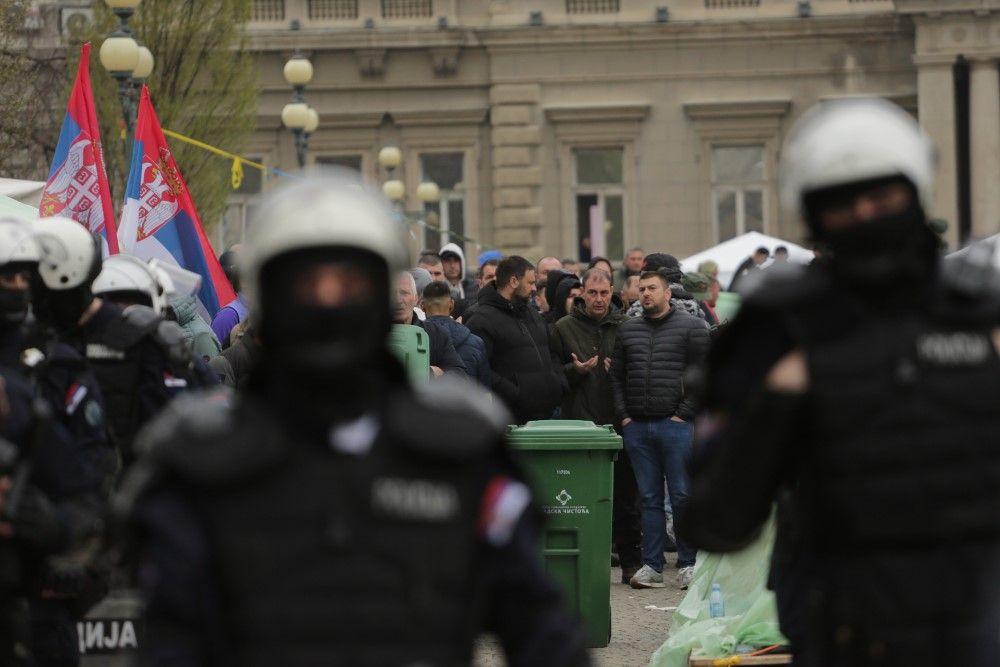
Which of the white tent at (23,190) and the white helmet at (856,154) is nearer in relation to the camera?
the white helmet at (856,154)

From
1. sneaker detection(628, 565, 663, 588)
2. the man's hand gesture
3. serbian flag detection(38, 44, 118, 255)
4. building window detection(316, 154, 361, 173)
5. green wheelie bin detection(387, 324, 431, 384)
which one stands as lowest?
sneaker detection(628, 565, 663, 588)

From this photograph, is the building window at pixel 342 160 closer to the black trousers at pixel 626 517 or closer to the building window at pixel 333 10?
the building window at pixel 333 10

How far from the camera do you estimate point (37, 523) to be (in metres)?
5.23

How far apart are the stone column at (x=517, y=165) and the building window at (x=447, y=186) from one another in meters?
0.87

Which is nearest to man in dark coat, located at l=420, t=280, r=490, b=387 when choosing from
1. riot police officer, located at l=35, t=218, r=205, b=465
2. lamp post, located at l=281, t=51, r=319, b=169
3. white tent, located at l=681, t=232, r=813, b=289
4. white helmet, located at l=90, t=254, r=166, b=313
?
white helmet, located at l=90, t=254, r=166, b=313

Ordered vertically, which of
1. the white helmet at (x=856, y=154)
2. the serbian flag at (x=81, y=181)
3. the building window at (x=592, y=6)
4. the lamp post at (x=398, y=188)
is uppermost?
the building window at (x=592, y=6)

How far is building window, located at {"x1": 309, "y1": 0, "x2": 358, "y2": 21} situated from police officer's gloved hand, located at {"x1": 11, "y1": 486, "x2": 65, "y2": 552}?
35.3m

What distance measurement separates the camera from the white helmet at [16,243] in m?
6.93

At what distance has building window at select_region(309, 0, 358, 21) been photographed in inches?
1574

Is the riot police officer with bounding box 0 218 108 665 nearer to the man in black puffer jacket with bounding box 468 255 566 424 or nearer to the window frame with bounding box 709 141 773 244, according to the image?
the man in black puffer jacket with bounding box 468 255 566 424

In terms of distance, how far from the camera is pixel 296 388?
3578 mm

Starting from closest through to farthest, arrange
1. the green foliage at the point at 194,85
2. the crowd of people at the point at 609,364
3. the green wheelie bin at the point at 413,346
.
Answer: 1. the green wheelie bin at the point at 413,346
2. the crowd of people at the point at 609,364
3. the green foliage at the point at 194,85

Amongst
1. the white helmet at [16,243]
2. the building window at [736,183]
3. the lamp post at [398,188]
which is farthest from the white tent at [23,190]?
the building window at [736,183]

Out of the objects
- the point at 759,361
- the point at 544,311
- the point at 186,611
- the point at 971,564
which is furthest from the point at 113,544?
the point at 544,311
